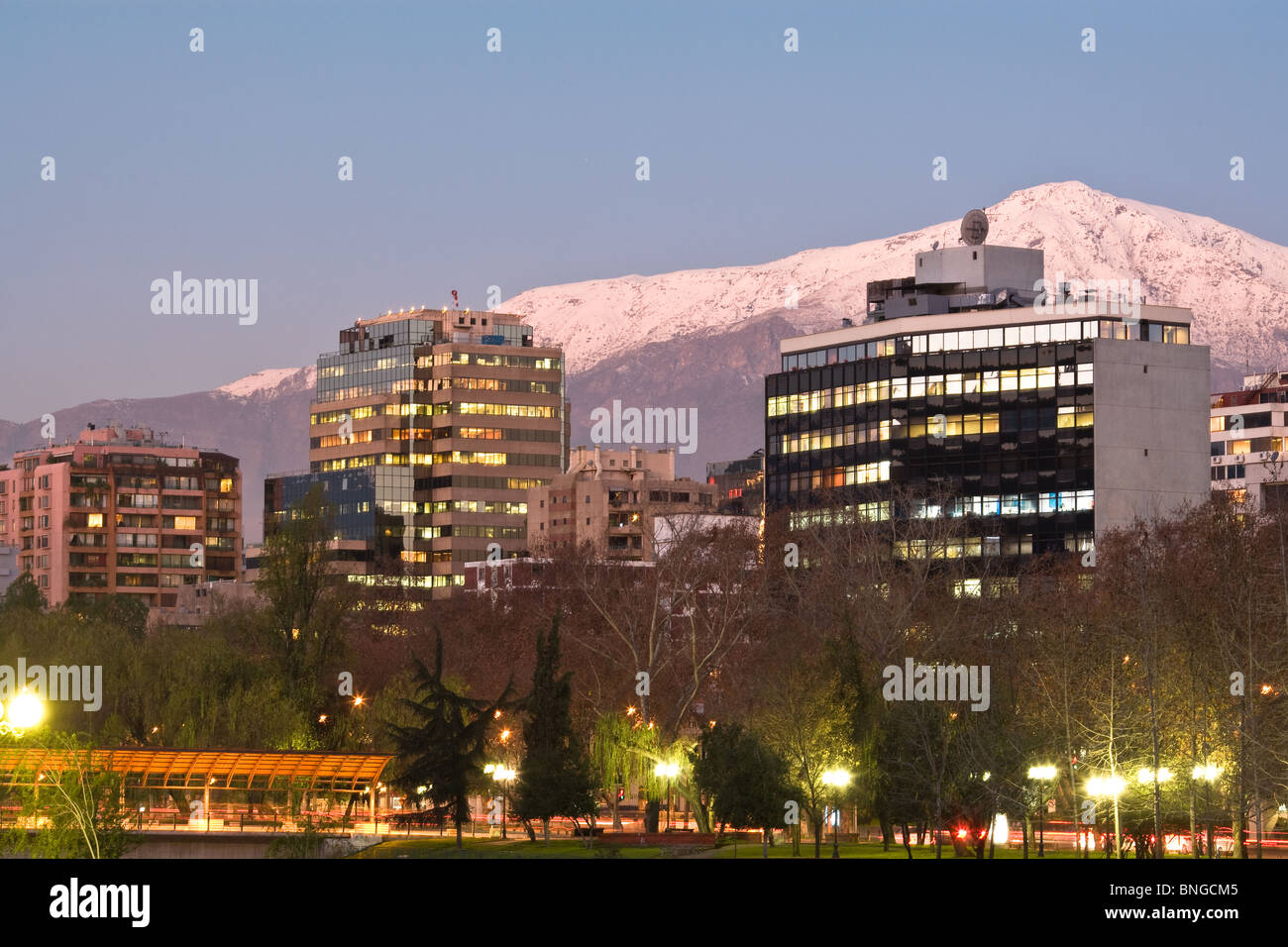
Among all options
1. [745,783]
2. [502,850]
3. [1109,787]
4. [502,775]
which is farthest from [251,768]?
[1109,787]

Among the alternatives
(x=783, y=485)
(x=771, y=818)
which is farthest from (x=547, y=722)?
(x=783, y=485)

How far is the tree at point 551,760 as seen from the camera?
91.7 meters

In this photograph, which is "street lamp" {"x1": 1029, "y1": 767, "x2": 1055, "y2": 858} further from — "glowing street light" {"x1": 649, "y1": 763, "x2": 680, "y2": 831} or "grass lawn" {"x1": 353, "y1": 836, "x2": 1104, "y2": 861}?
"glowing street light" {"x1": 649, "y1": 763, "x2": 680, "y2": 831}

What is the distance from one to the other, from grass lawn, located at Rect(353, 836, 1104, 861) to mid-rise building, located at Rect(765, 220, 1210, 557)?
89.9 meters

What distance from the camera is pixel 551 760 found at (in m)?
93.1

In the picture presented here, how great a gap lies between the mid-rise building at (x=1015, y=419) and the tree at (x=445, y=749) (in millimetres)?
85012

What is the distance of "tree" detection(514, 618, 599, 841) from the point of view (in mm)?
91688

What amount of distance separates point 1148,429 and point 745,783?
11030cm

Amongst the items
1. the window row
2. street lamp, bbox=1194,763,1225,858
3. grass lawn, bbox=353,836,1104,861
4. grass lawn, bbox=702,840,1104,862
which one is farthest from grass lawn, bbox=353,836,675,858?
the window row

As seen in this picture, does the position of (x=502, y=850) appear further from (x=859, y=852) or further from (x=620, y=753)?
(x=620, y=753)

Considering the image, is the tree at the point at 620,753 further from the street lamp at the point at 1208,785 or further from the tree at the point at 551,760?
the street lamp at the point at 1208,785
